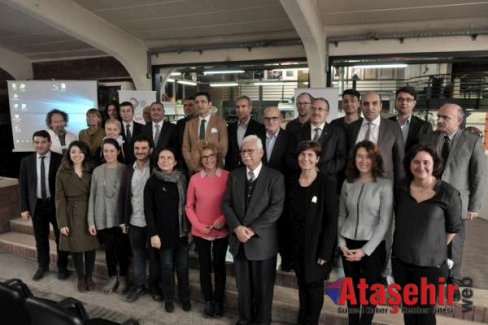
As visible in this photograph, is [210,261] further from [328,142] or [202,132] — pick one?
[328,142]

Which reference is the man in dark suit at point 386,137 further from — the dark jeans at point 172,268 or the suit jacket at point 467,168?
the dark jeans at point 172,268

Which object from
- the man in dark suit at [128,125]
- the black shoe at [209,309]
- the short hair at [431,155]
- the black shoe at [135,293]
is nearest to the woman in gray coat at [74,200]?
the black shoe at [135,293]

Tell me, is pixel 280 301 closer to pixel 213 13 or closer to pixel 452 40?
pixel 213 13

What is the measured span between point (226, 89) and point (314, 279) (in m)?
10.9

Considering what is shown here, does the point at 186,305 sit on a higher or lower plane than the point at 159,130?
lower

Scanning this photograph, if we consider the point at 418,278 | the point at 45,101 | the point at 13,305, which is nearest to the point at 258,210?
the point at 418,278

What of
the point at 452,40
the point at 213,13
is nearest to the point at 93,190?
the point at 213,13

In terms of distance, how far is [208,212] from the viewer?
2.53m

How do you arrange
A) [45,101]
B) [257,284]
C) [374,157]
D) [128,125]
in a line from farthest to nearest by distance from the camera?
1. [45,101]
2. [128,125]
3. [257,284]
4. [374,157]

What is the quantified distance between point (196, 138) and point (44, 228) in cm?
182

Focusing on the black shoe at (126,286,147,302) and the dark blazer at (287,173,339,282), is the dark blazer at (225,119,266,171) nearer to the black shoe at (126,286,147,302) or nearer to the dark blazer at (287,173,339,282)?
the dark blazer at (287,173,339,282)

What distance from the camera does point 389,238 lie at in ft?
7.64

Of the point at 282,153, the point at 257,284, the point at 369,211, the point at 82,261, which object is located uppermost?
the point at 282,153

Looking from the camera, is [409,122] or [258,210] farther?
[409,122]
